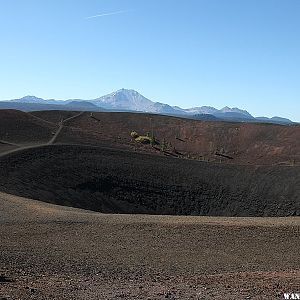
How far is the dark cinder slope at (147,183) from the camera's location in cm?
4978

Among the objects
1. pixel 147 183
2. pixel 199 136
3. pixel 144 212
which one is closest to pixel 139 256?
pixel 144 212

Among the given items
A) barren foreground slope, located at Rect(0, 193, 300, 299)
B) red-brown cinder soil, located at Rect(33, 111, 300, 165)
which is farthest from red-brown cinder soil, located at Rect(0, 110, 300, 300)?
red-brown cinder soil, located at Rect(33, 111, 300, 165)

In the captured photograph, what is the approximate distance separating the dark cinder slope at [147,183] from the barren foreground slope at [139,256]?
1613 cm

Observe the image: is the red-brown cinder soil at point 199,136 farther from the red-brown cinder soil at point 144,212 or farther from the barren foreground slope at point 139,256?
the barren foreground slope at point 139,256

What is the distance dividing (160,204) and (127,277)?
36673mm

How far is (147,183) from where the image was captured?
57656 mm

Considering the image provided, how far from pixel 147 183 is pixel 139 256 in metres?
36.2

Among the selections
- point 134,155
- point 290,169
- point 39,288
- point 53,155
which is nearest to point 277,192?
point 290,169

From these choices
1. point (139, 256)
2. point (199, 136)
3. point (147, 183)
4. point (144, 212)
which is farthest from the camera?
point (199, 136)

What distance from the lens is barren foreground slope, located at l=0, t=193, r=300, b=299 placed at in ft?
47.0

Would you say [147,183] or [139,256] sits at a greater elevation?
[139,256]

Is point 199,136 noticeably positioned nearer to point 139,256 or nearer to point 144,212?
point 144,212

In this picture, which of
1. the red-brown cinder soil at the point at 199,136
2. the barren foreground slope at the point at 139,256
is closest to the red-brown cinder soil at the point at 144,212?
the barren foreground slope at the point at 139,256

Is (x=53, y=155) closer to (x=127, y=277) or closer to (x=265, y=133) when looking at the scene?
(x=127, y=277)
